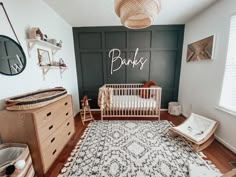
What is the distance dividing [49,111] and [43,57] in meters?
1.04

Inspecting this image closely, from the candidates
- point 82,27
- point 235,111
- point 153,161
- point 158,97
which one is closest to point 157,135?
point 153,161

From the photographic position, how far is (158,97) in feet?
9.18

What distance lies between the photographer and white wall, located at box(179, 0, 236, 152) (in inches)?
73.5

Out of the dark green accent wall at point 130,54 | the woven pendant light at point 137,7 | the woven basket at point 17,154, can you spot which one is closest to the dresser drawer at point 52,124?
the woven basket at point 17,154

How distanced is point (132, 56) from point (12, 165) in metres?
3.08

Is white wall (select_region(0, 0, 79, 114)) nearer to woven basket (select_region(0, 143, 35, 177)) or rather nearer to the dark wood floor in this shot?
woven basket (select_region(0, 143, 35, 177))

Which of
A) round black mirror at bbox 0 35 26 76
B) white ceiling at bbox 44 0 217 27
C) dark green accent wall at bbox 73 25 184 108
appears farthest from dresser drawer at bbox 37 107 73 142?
white ceiling at bbox 44 0 217 27

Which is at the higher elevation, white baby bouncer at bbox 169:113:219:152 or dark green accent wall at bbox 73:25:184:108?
dark green accent wall at bbox 73:25:184:108

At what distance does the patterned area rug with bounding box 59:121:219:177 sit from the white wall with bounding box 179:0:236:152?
0.69 metres

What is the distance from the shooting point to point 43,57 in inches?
78.9

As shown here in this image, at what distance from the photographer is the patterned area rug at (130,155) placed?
1478 mm

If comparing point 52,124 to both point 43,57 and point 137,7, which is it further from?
point 137,7

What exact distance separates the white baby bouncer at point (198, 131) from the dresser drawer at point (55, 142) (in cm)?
182

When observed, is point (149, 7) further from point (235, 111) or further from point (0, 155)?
point (0, 155)
